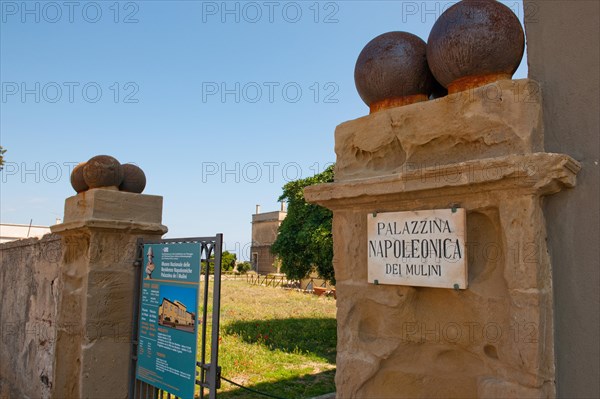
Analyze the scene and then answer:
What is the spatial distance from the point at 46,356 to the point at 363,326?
10.8ft

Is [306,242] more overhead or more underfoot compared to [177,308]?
more overhead

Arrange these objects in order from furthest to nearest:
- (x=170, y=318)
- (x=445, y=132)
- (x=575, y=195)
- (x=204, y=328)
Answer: (x=170, y=318) → (x=204, y=328) → (x=445, y=132) → (x=575, y=195)

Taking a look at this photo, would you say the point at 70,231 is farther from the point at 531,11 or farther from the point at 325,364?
the point at 325,364

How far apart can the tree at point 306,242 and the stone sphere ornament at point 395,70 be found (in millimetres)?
11410

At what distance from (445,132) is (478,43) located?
372 millimetres

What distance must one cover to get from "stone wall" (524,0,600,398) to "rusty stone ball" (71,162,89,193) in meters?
3.32

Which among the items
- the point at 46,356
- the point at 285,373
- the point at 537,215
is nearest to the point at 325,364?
the point at 285,373

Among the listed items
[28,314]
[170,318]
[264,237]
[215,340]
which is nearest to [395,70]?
[215,340]

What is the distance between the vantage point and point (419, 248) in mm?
1949

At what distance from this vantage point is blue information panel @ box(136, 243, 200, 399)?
9.51ft

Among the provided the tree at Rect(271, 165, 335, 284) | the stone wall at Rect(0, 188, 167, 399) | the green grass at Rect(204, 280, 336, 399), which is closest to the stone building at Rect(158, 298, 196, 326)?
the stone wall at Rect(0, 188, 167, 399)

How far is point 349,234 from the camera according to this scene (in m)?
2.27

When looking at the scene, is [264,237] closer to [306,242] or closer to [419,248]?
[306,242]

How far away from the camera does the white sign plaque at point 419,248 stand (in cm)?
184
